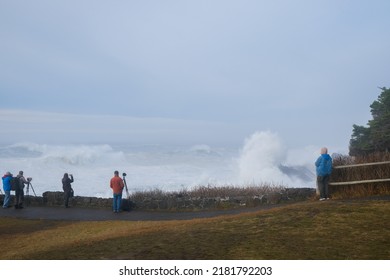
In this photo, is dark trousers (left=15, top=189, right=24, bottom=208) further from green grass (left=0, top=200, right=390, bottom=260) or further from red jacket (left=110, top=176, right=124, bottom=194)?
green grass (left=0, top=200, right=390, bottom=260)

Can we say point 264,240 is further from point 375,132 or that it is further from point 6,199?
point 375,132

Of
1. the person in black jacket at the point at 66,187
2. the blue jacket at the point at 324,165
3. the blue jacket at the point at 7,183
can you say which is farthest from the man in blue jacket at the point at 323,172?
the blue jacket at the point at 7,183

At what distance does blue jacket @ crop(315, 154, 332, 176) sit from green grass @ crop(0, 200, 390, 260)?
265 centimetres

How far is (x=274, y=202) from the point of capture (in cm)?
1466

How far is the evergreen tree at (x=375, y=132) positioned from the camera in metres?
20.6

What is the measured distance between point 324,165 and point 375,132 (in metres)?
10.3

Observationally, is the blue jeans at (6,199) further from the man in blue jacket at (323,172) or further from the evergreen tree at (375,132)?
the evergreen tree at (375,132)

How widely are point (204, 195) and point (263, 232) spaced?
8974mm

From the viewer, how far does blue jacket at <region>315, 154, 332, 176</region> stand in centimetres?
1232

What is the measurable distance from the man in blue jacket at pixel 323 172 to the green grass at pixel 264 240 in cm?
266

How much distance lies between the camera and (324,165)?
12406mm
